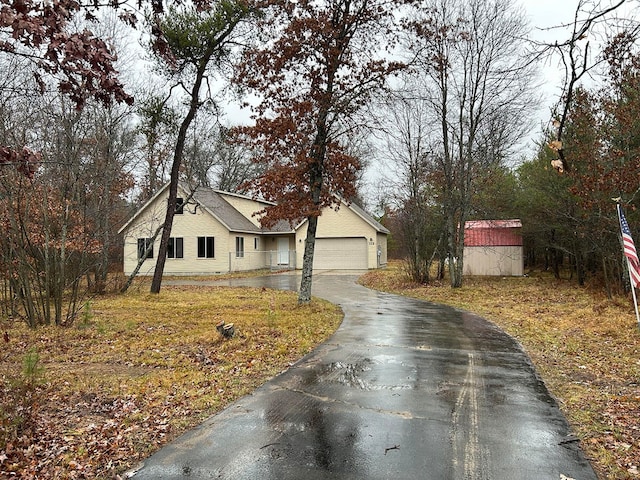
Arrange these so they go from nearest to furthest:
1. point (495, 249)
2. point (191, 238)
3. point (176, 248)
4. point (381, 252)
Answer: point (495, 249) < point (191, 238) < point (176, 248) < point (381, 252)

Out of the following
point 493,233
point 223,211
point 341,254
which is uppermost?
point 223,211

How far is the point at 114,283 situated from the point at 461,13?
56.1 feet

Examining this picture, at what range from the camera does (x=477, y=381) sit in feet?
20.7

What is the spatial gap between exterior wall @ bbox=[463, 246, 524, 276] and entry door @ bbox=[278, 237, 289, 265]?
13934 millimetres

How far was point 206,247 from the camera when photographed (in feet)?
98.5

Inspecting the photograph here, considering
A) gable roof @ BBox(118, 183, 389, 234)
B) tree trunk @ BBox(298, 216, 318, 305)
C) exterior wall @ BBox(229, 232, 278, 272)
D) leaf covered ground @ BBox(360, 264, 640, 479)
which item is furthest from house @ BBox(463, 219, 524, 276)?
exterior wall @ BBox(229, 232, 278, 272)

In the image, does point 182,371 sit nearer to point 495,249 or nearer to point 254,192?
point 254,192

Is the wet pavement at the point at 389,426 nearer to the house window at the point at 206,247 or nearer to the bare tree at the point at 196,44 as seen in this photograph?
the bare tree at the point at 196,44

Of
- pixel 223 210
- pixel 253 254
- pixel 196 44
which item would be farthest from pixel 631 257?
pixel 253 254

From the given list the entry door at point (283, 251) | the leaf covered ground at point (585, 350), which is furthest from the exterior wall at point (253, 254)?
the leaf covered ground at point (585, 350)

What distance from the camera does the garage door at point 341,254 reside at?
107 feet

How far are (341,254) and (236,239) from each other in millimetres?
7454

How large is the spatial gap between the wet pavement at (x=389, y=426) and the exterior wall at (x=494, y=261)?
1812cm

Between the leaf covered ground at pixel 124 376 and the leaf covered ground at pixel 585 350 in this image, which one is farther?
the leaf covered ground at pixel 585 350
